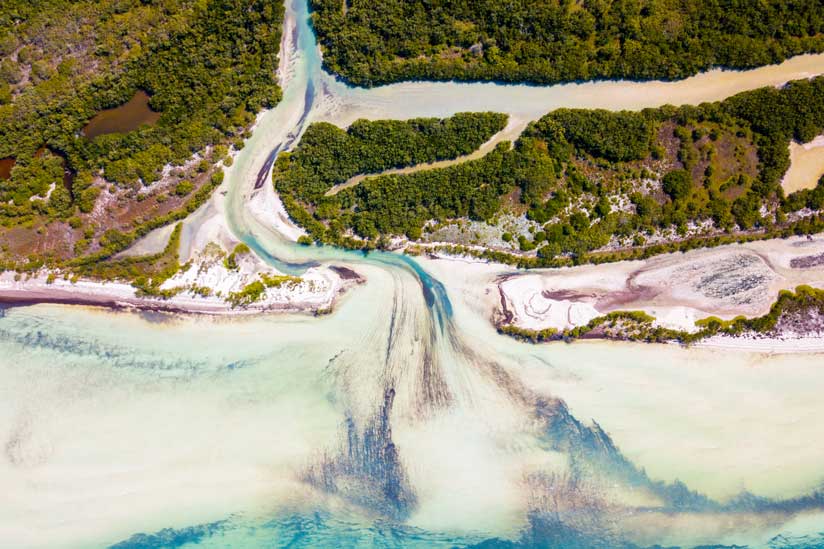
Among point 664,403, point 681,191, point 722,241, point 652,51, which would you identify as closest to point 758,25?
point 652,51

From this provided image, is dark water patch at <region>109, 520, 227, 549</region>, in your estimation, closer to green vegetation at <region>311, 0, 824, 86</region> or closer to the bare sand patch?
the bare sand patch

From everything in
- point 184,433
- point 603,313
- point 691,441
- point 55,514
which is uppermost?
point 603,313

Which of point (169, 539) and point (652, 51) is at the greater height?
point (652, 51)

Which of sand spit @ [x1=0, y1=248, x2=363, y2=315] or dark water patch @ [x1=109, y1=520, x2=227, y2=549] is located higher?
sand spit @ [x1=0, y1=248, x2=363, y2=315]

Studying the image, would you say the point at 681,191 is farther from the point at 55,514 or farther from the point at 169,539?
the point at 55,514

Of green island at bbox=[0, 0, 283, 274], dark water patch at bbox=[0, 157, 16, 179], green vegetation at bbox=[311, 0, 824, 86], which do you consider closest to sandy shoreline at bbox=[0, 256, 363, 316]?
green island at bbox=[0, 0, 283, 274]

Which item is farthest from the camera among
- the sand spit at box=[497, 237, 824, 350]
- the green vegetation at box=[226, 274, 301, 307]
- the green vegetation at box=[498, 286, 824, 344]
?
the green vegetation at box=[226, 274, 301, 307]

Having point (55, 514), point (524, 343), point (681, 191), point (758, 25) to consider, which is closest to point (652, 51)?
point (758, 25)
